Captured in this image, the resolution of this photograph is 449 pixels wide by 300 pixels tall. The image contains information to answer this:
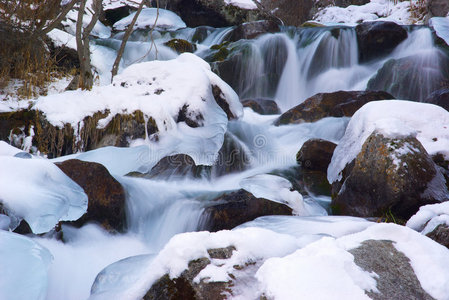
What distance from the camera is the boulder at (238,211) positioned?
3.67 m

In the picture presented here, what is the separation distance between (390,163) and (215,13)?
376 inches

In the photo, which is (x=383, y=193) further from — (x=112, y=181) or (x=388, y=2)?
(x=388, y=2)

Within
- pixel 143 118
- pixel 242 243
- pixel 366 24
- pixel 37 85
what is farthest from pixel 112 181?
pixel 366 24

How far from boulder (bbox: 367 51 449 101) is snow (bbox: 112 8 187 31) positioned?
6.10 metres

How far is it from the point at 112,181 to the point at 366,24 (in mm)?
6846

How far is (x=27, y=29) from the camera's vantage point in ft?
21.6

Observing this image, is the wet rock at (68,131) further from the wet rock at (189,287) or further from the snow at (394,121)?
the wet rock at (189,287)

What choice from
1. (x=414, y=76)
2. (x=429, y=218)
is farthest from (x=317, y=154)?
(x=414, y=76)

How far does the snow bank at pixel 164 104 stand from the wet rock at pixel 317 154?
1.15 metres

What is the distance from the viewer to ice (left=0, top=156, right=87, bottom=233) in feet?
7.91

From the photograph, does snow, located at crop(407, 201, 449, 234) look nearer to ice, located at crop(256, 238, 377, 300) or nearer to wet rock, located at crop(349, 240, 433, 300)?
wet rock, located at crop(349, 240, 433, 300)

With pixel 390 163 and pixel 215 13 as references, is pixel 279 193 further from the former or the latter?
pixel 215 13

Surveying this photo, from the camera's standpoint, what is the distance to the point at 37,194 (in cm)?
251

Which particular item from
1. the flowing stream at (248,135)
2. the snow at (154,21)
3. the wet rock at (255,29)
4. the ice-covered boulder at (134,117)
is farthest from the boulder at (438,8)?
the ice-covered boulder at (134,117)
